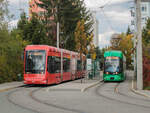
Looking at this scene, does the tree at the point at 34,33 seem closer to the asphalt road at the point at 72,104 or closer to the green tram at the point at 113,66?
the green tram at the point at 113,66

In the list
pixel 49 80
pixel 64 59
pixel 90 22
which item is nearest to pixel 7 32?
pixel 64 59

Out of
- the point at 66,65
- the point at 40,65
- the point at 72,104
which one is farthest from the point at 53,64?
the point at 72,104

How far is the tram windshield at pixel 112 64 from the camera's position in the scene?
32.6 m

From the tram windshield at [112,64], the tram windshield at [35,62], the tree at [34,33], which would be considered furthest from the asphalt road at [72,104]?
the tree at [34,33]

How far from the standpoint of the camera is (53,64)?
82.2 feet

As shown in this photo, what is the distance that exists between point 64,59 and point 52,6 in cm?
2144

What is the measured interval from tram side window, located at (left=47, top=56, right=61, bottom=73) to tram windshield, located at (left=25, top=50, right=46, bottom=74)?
590 millimetres

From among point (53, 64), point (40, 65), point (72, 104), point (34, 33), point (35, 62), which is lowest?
point (72, 104)

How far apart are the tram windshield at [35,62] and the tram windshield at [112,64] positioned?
10.9 meters

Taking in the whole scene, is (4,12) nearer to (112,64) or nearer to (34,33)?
(34,33)

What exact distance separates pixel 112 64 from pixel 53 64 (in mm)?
9584

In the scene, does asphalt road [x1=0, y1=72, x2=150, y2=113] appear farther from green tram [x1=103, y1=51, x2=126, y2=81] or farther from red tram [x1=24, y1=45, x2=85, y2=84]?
green tram [x1=103, y1=51, x2=126, y2=81]

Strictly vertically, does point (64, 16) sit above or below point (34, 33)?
above

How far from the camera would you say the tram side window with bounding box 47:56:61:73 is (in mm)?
24116
